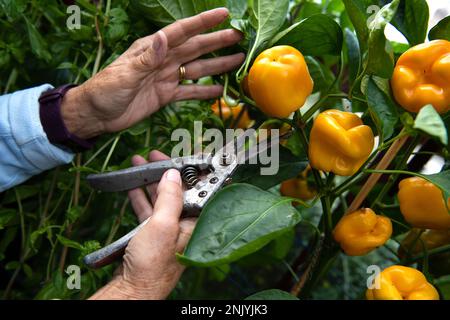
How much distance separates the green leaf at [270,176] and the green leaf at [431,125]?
26 centimetres

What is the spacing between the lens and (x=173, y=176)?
0.64 m

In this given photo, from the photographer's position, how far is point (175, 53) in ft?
2.58

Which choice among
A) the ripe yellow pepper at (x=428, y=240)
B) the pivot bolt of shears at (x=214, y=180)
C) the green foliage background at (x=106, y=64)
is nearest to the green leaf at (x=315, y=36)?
the green foliage background at (x=106, y=64)

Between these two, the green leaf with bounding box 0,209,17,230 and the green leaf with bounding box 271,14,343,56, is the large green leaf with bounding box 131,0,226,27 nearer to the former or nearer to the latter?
the green leaf with bounding box 271,14,343,56

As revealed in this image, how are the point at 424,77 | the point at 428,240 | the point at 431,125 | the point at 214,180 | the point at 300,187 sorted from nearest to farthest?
the point at 431,125 → the point at 424,77 → the point at 214,180 → the point at 428,240 → the point at 300,187

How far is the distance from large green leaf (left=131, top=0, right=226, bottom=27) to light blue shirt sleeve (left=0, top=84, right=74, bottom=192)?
8.7 inches

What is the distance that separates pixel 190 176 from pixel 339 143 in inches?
8.2

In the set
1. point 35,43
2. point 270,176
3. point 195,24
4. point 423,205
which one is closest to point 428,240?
point 423,205

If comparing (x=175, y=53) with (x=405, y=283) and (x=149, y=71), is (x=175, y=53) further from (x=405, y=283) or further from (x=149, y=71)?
(x=405, y=283)

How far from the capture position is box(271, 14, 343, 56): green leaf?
→ 2.07 ft

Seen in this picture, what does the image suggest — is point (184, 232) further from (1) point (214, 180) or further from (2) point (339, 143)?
(2) point (339, 143)

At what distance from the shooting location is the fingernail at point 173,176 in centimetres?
63

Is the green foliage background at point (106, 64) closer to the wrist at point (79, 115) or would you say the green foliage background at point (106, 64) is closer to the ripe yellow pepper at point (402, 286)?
the wrist at point (79, 115)

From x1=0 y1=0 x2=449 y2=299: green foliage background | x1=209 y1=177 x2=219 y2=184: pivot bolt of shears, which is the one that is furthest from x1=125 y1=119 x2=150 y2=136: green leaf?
x1=209 y1=177 x2=219 y2=184: pivot bolt of shears
